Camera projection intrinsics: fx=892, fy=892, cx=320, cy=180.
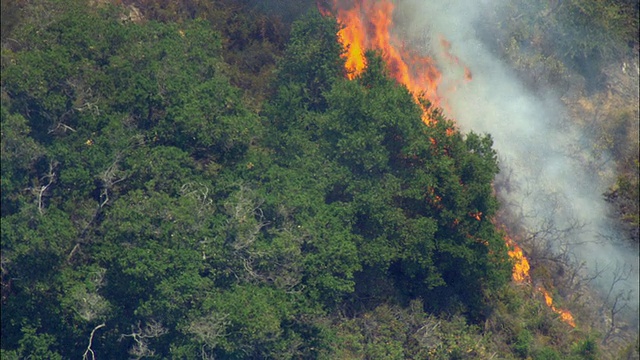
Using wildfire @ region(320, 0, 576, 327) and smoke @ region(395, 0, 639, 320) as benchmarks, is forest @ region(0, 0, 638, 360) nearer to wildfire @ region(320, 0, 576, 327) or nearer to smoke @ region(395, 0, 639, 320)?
smoke @ region(395, 0, 639, 320)

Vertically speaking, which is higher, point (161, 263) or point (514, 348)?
point (514, 348)

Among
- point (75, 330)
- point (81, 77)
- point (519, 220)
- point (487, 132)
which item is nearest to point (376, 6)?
point (487, 132)

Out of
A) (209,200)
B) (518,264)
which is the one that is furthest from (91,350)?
(518,264)

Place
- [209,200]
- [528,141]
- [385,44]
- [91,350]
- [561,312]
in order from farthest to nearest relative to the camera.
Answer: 1. [385,44]
2. [528,141]
3. [561,312]
4. [209,200]
5. [91,350]

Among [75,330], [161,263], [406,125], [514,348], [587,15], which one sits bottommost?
[75,330]

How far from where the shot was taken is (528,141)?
34.5m

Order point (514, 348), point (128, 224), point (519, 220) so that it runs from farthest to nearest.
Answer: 1. point (519, 220)
2. point (514, 348)
3. point (128, 224)

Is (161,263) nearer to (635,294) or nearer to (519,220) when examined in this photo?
(519,220)

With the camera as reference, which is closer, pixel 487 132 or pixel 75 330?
pixel 75 330

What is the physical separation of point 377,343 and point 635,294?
9.92 metres

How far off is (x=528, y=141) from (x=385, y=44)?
6.69 meters

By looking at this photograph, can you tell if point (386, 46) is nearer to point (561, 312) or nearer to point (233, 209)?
point (233, 209)

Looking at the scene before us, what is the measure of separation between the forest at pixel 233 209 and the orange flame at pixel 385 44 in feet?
7.04

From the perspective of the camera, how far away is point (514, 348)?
31672mm
